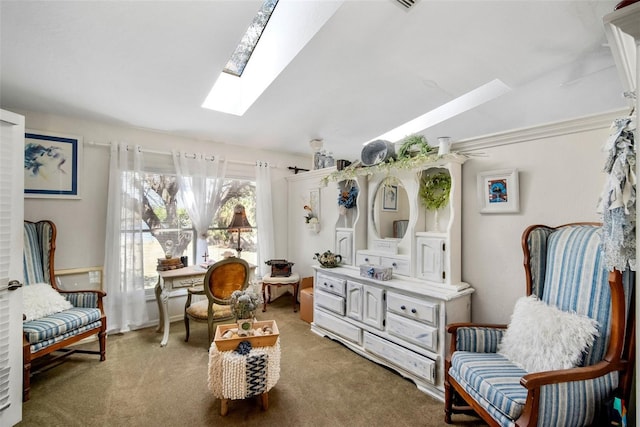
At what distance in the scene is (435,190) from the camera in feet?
7.68

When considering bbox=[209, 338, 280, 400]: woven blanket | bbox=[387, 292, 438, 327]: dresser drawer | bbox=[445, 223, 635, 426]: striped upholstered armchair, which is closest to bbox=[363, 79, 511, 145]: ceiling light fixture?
bbox=[445, 223, 635, 426]: striped upholstered armchair

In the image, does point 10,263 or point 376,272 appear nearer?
point 10,263

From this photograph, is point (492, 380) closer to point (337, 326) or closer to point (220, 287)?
point (337, 326)

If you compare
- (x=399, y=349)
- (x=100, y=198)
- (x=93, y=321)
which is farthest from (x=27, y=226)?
(x=399, y=349)

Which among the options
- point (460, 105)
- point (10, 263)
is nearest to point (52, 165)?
point (10, 263)

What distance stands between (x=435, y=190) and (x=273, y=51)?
186 centimetres

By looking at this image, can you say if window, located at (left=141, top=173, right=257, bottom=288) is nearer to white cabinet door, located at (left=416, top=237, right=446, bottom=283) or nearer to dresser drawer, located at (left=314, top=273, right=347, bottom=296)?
dresser drawer, located at (left=314, top=273, right=347, bottom=296)

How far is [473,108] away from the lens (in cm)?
308

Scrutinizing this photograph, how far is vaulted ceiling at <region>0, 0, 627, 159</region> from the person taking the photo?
168 cm

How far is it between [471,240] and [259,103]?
93.5 inches

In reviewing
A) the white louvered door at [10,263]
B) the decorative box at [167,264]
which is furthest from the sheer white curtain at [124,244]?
the white louvered door at [10,263]

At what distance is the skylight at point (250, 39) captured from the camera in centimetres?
209

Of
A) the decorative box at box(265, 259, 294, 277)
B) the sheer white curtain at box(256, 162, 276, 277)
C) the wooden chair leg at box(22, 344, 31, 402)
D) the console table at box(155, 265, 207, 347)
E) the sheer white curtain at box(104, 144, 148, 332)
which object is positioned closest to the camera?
the wooden chair leg at box(22, 344, 31, 402)

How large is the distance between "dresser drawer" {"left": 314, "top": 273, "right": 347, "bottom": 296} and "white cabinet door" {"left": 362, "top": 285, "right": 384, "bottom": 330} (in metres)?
0.28
